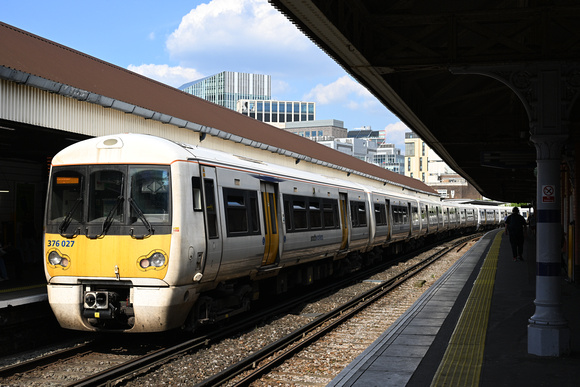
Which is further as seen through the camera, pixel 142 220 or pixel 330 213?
pixel 330 213

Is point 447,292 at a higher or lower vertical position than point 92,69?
lower

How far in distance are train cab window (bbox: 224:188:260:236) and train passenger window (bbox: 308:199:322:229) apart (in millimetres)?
3335

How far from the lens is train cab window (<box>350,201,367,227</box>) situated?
60.7 feet

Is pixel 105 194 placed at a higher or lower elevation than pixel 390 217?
higher

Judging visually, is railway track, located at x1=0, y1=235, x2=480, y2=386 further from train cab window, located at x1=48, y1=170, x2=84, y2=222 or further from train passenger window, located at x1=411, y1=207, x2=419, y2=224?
train passenger window, located at x1=411, y1=207, x2=419, y2=224

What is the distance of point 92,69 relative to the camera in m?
13.7

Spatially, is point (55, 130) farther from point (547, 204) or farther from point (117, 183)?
point (547, 204)

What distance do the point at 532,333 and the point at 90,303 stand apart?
5926mm

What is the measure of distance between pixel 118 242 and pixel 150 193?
2.68 ft

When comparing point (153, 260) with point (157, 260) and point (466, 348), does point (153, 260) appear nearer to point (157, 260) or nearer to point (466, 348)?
point (157, 260)

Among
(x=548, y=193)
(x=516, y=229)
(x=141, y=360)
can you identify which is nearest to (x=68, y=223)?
(x=141, y=360)

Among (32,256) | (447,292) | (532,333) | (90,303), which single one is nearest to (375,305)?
(447,292)

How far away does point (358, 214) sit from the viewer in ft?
63.0

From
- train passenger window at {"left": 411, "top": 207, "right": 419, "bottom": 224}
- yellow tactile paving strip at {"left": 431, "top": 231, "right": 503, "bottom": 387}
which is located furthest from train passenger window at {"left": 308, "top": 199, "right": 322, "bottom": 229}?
train passenger window at {"left": 411, "top": 207, "right": 419, "bottom": 224}
